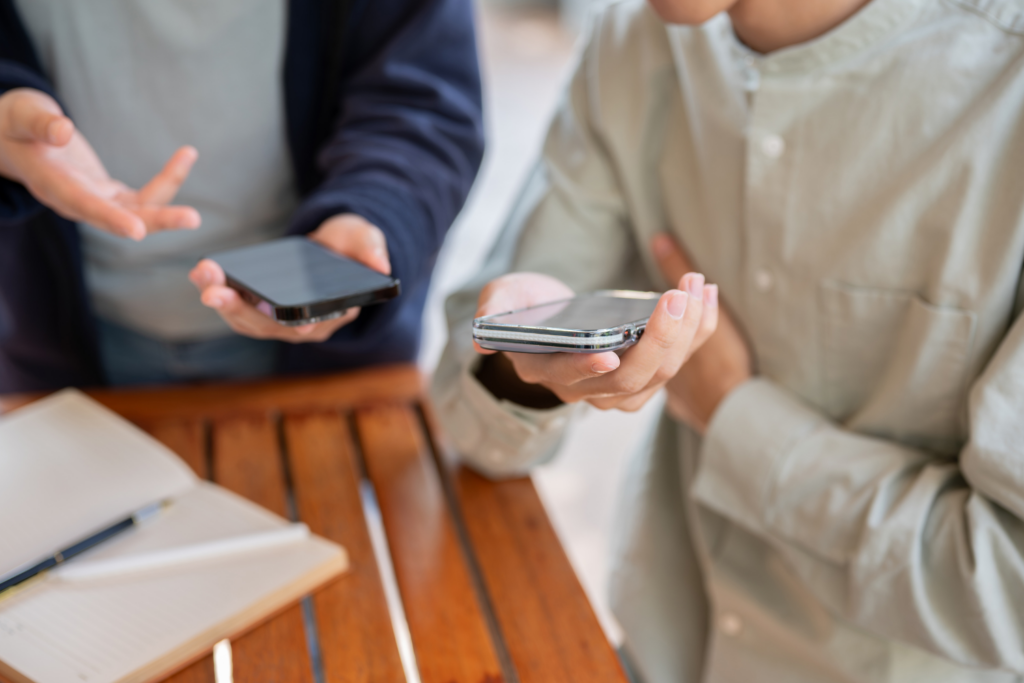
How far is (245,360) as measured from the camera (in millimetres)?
1090

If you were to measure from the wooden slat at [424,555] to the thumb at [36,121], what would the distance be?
39cm

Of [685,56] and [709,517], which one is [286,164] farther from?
[709,517]

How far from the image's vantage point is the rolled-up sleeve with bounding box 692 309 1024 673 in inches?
24.7

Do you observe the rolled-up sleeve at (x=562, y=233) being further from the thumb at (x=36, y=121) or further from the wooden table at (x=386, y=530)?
the thumb at (x=36, y=121)

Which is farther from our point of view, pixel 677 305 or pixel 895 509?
pixel 895 509

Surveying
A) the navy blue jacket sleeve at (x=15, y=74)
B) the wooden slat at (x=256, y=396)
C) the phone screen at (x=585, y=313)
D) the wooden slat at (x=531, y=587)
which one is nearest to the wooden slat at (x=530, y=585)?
the wooden slat at (x=531, y=587)

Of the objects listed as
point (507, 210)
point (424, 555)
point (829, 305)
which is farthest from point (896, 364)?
point (507, 210)

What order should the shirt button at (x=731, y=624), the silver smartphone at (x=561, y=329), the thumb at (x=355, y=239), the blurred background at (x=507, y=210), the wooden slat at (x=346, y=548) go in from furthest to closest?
the blurred background at (x=507, y=210)
the shirt button at (x=731, y=624)
the thumb at (x=355, y=239)
the wooden slat at (x=346, y=548)
the silver smartphone at (x=561, y=329)

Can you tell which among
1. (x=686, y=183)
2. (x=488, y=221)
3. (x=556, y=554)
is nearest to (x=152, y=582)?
(x=556, y=554)

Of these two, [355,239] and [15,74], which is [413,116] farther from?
[15,74]

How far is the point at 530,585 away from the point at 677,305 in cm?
30

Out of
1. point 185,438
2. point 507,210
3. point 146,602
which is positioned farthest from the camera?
point 507,210

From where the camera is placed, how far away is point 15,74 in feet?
2.61

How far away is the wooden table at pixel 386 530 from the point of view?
62 cm
